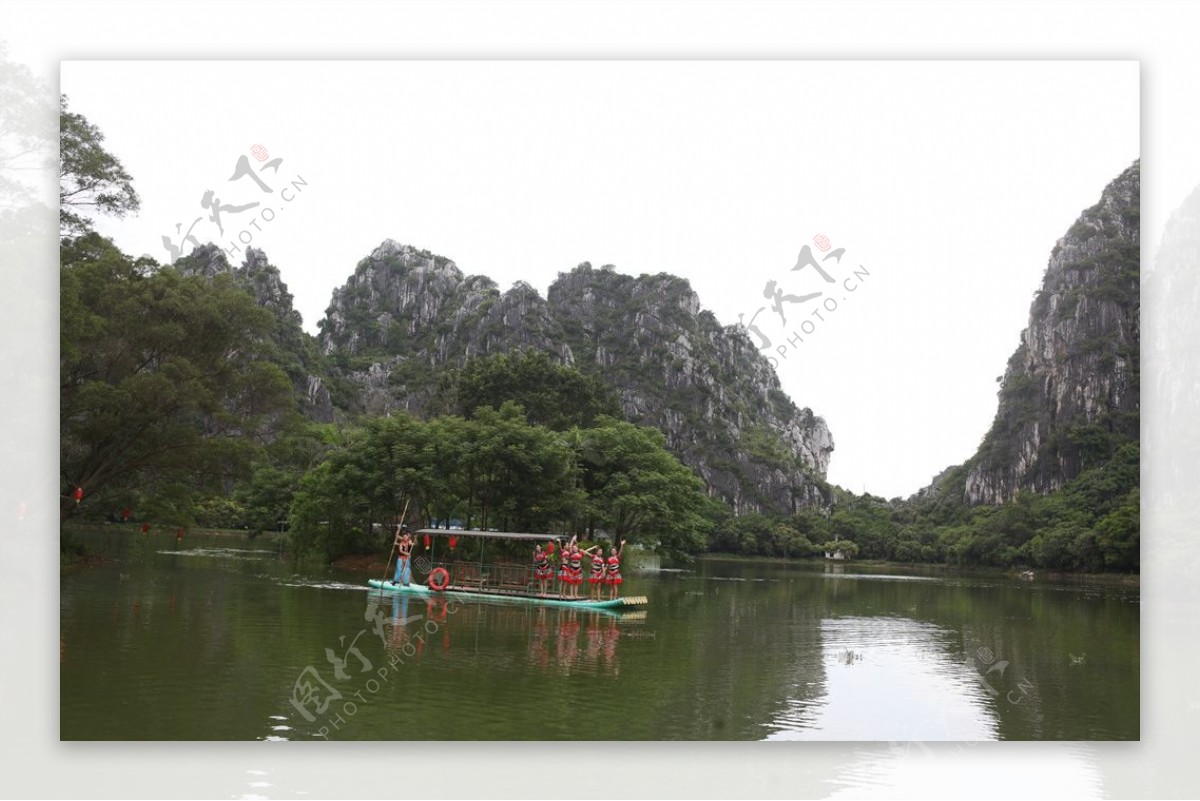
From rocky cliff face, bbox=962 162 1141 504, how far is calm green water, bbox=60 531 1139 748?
274 centimetres

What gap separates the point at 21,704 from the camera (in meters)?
8.81

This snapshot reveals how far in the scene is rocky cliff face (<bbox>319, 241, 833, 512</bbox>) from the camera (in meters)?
21.8

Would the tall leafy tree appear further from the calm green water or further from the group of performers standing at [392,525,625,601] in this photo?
the group of performers standing at [392,525,625,601]

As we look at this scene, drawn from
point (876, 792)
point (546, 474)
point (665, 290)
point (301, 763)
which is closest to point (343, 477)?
point (546, 474)

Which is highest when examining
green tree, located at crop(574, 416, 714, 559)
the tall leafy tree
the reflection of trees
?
the tall leafy tree

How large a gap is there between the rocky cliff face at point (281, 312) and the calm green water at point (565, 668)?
16.3 feet

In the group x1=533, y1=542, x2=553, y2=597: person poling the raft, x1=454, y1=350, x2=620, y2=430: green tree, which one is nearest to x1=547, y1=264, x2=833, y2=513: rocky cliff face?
x1=454, y1=350, x2=620, y2=430: green tree

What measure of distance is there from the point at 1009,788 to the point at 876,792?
123cm

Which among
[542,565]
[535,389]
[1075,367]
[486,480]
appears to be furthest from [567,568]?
[535,389]

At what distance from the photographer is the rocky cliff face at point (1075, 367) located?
41.2 feet

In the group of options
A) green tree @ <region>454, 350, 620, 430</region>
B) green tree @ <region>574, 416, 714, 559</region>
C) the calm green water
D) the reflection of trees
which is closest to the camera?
the calm green water

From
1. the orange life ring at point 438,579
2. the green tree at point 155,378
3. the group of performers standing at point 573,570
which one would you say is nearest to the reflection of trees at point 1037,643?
the group of performers standing at point 573,570

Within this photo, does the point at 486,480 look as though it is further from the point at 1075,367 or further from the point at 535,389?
the point at 1075,367
